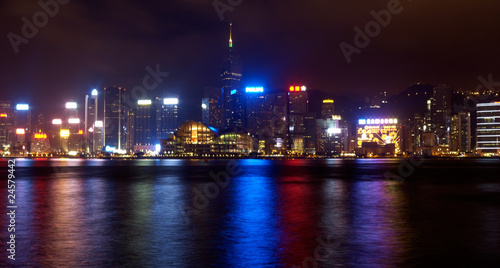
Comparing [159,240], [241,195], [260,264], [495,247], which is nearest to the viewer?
[260,264]

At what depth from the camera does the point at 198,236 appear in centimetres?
2323

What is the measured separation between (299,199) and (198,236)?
1967 centimetres

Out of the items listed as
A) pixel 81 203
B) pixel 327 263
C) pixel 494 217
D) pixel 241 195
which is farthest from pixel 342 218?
pixel 81 203

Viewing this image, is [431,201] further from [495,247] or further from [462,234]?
[495,247]

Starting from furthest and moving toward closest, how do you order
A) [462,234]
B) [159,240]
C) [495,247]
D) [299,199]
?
[299,199]
[462,234]
[159,240]
[495,247]

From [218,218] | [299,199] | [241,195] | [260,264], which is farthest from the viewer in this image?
[241,195]

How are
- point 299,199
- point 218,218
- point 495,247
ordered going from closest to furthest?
point 495,247
point 218,218
point 299,199

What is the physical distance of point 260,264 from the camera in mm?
17172

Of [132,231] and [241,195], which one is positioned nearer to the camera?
[132,231]

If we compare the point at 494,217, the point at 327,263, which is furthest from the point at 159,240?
the point at 494,217

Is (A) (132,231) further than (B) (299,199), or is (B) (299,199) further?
(B) (299,199)

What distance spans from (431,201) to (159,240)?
27.1 m

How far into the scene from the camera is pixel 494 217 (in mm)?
30266

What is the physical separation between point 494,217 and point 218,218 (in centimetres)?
1859
